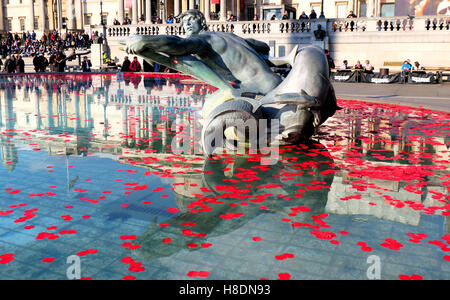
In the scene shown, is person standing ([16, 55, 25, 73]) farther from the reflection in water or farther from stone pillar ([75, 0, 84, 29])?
Answer: stone pillar ([75, 0, 84, 29])

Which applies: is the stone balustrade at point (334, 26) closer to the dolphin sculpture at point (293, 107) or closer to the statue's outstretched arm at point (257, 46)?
the statue's outstretched arm at point (257, 46)

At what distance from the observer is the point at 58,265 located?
4.07 meters

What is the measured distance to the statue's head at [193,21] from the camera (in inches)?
342

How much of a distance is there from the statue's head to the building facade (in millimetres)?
43299

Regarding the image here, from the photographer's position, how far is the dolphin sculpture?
783cm

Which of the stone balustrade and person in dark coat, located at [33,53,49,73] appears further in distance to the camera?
person in dark coat, located at [33,53,49,73]

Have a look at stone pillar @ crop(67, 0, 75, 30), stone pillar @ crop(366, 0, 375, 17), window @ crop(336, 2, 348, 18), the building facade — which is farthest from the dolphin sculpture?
stone pillar @ crop(67, 0, 75, 30)

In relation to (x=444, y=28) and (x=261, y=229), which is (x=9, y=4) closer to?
(x=444, y=28)

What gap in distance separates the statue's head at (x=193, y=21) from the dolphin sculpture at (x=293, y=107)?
Answer: 5.35 ft

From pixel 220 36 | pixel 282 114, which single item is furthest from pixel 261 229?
pixel 220 36

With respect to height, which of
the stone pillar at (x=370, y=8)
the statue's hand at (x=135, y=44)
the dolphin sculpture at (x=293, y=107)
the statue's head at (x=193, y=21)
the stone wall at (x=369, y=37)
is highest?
the stone pillar at (x=370, y=8)

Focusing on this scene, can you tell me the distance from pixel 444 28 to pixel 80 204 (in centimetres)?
3096

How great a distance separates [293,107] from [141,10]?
65.1 m

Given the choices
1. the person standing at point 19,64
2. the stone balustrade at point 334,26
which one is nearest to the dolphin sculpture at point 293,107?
the stone balustrade at point 334,26
